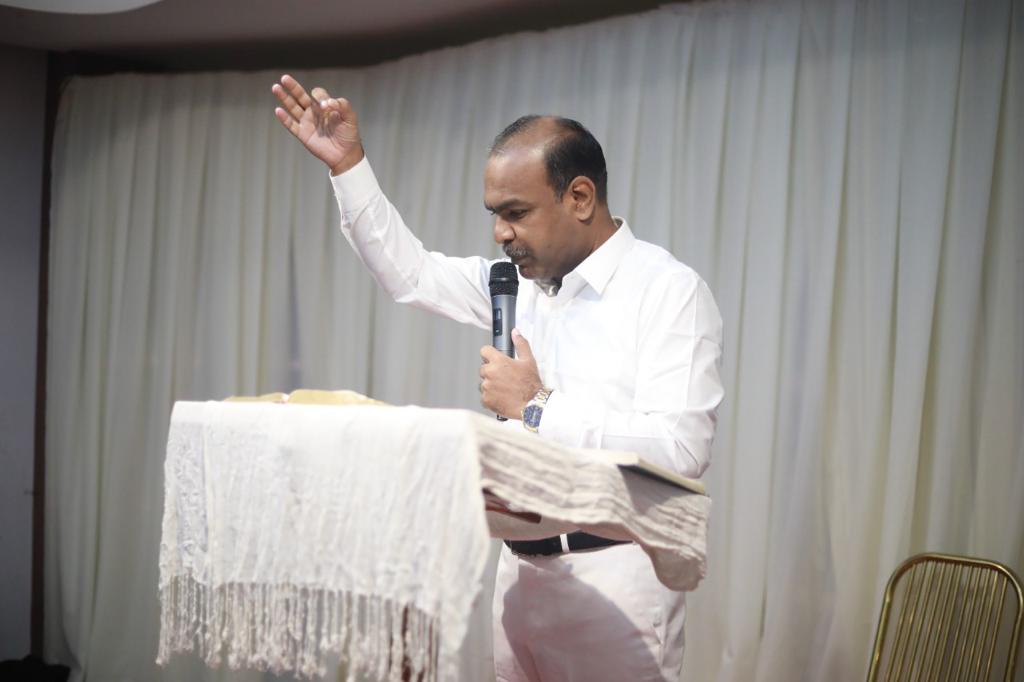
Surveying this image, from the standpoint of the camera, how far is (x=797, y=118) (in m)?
3.56

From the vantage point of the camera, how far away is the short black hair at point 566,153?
2076mm

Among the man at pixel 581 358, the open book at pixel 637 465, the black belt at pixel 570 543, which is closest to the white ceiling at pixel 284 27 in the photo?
the man at pixel 581 358

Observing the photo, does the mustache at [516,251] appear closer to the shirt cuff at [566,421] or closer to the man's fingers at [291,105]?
the shirt cuff at [566,421]

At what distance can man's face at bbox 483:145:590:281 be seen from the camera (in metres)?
2.05

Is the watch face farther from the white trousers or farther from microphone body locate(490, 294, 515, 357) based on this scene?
the white trousers

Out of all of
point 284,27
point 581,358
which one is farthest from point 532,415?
point 284,27

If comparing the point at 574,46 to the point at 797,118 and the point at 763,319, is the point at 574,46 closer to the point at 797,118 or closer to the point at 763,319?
the point at 797,118

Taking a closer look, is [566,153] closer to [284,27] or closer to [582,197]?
[582,197]

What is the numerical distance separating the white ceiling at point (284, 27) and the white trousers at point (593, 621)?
8.76ft

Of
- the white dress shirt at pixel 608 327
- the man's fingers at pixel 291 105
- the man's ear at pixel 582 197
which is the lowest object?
the white dress shirt at pixel 608 327

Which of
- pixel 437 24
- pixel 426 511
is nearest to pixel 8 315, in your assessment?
pixel 437 24

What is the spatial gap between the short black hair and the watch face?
19.5 inches

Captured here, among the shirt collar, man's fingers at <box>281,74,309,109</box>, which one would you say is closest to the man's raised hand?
man's fingers at <box>281,74,309,109</box>

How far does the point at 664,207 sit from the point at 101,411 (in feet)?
9.10
